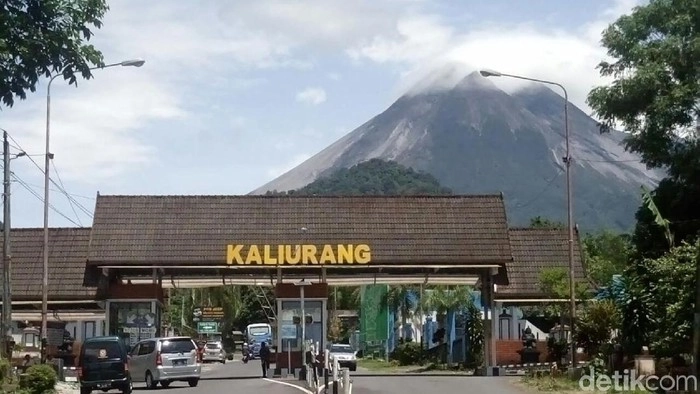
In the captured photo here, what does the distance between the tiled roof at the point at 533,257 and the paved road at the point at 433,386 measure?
10.6m

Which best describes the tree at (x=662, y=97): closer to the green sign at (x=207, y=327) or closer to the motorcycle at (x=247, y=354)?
the motorcycle at (x=247, y=354)

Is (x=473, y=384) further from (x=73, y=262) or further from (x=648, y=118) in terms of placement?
(x=73, y=262)

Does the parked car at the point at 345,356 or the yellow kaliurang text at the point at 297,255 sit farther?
the parked car at the point at 345,356

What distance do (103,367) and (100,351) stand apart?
460mm

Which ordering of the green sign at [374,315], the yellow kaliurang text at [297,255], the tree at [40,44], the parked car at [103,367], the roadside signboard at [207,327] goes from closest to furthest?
the tree at [40,44] → the parked car at [103,367] → the yellow kaliurang text at [297,255] → the green sign at [374,315] → the roadside signboard at [207,327]

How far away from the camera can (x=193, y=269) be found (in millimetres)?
44156

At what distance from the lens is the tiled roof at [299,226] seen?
42312mm

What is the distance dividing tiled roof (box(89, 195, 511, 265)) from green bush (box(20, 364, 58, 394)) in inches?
517

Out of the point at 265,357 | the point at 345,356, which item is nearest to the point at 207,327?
the point at 345,356

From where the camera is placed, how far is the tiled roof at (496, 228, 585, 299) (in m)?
46.1

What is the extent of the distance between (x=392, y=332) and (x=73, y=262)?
30145 millimetres

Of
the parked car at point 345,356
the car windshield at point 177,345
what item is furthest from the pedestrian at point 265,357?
the car windshield at point 177,345

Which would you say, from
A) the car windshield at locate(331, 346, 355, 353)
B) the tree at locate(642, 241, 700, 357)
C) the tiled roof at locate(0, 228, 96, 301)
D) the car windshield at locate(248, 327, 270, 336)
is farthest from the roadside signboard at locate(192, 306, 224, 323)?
the tree at locate(642, 241, 700, 357)

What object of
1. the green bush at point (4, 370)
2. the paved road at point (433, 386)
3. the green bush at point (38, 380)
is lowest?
the paved road at point (433, 386)
